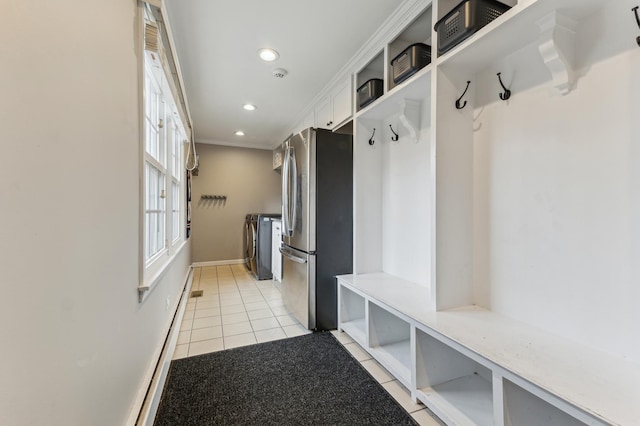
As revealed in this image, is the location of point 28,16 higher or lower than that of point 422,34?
lower

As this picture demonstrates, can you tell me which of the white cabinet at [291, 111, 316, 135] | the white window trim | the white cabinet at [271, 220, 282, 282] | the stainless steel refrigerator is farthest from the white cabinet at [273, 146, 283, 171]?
the stainless steel refrigerator

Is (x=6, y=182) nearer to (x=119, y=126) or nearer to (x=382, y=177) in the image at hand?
(x=119, y=126)

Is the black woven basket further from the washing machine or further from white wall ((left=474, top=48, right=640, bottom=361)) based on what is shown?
the washing machine

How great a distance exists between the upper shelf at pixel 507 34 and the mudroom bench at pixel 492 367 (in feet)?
4.76

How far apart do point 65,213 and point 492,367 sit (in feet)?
5.29

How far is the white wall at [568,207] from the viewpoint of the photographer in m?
1.07

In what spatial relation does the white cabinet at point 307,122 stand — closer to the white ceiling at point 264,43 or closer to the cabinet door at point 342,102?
the white ceiling at point 264,43

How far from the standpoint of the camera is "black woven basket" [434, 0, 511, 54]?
135 centimetres

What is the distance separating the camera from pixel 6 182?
20.9 inches

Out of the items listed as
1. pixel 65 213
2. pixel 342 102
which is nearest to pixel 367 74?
pixel 342 102

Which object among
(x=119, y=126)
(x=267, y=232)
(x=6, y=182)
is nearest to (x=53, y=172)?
(x=6, y=182)

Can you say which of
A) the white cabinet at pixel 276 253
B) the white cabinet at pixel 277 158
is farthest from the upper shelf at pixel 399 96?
Result: the white cabinet at pixel 277 158

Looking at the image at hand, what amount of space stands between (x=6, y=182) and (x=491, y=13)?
1963 millimetres

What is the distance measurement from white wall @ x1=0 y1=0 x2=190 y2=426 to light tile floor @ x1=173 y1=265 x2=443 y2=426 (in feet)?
3.67
